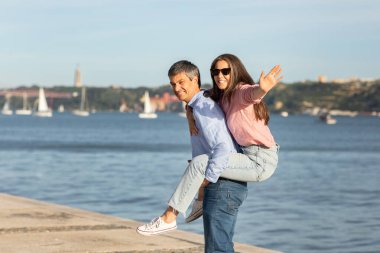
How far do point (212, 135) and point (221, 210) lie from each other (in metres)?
0.55

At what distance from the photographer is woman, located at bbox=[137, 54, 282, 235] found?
6.21 m

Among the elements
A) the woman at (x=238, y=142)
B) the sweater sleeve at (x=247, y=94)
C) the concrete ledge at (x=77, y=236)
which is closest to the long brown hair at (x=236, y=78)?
the woman at (x=238, y=142)

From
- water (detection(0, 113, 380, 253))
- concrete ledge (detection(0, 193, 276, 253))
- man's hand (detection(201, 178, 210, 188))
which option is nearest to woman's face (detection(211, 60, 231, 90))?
man's hand (detection(201, 178, 210, 188))

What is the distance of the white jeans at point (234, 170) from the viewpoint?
20.3 ft

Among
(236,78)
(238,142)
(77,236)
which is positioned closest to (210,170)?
(238,142)

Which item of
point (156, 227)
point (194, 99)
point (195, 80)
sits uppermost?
point (195, 80)


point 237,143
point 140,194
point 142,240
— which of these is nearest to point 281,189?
point 140,194

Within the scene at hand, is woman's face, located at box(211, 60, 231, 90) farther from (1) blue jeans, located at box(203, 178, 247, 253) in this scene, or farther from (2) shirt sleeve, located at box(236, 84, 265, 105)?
(1) blue jeans, located at box(203, 178, 247, 253)

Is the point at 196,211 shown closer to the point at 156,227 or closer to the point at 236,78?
the point at 156,227

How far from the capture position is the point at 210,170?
6.15 meters

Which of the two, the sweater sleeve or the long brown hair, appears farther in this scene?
the long brown hair

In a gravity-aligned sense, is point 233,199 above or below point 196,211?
above

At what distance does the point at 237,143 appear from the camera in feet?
21.0

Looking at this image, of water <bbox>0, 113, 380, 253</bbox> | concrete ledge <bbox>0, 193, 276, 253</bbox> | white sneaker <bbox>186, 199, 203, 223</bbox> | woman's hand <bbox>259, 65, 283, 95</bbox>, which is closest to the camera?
woman's hand <bbox>259, 65, 283, 95</bbox>
